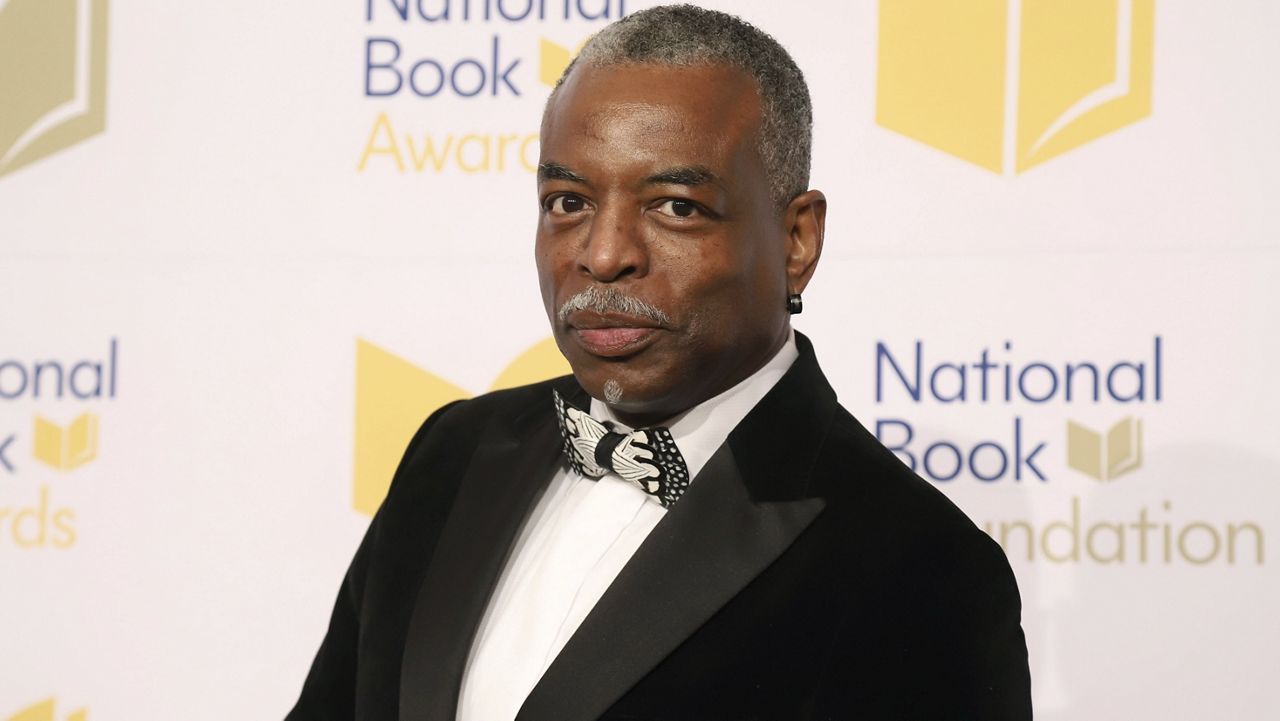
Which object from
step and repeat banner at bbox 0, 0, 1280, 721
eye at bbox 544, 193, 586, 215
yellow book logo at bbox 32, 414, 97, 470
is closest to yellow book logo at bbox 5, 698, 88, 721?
step and repeat banner at bbox 0, 0, 1280, 721

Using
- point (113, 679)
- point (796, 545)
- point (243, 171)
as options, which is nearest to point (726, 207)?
point (796, 545)

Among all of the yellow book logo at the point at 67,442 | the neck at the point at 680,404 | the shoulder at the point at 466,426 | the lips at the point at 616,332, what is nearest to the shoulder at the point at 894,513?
the neck at the point at 680,404

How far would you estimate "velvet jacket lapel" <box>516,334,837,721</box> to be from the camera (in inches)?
55.8

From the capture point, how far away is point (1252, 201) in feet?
8.23

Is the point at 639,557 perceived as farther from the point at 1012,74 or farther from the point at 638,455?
the point at 1012,74

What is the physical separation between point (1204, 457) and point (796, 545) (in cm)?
129

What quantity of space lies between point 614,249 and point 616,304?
0.18 feet

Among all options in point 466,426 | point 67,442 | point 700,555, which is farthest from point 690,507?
point 67,442

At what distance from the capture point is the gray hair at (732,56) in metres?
1.53

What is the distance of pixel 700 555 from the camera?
1476 millimetres

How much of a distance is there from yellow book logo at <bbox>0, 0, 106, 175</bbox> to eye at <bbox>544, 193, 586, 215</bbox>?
170 cm

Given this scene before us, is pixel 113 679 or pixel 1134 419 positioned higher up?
pixel 1134 419

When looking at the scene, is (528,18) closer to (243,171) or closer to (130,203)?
(243,171)

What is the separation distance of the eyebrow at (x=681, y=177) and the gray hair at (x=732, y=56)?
0.11 m
